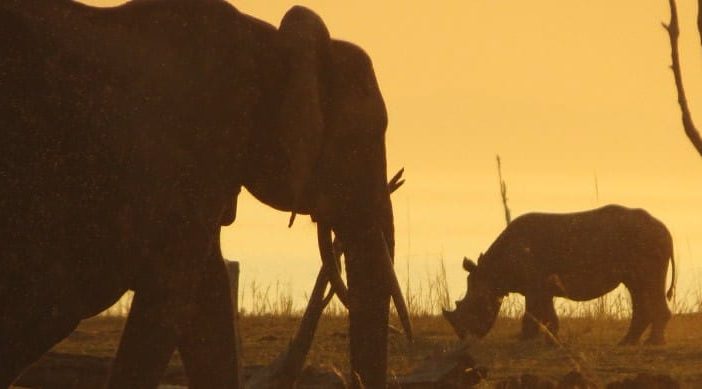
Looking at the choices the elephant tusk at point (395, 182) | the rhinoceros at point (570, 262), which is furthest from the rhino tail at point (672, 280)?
the elephant tusk at point (395, 182)

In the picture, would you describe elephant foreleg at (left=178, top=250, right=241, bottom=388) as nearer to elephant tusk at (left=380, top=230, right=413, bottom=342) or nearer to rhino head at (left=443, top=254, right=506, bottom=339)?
elephant tusk at (left=380, top=230, right=413, bottom=342)

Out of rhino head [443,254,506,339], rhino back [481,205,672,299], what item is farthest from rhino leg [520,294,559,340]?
rhino head [443,254,506,339]

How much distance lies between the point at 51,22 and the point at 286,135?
1361 millimetres

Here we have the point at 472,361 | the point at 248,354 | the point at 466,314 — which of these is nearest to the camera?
the point at 472,361

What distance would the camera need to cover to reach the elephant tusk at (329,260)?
9219 millimetres

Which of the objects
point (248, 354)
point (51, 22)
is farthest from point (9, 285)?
point (248, 354)

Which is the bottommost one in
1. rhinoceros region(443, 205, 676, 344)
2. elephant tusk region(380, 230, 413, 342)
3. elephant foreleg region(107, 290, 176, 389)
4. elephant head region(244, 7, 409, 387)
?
elephant foreleg region(107, 290, 176, 389)

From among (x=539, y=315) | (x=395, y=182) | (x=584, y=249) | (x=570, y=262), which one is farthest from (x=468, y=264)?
(x=395, y=182)

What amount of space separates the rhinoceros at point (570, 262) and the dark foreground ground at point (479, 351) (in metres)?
0.45

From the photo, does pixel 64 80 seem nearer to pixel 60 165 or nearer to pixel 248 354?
pixel 60 165

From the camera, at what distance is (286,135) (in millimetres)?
8328

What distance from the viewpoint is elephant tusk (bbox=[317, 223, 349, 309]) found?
922cm

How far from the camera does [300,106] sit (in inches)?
329

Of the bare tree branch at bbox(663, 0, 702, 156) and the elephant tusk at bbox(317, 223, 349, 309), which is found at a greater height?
the bare tree branch at bbox(663, 0, 702, 156)
